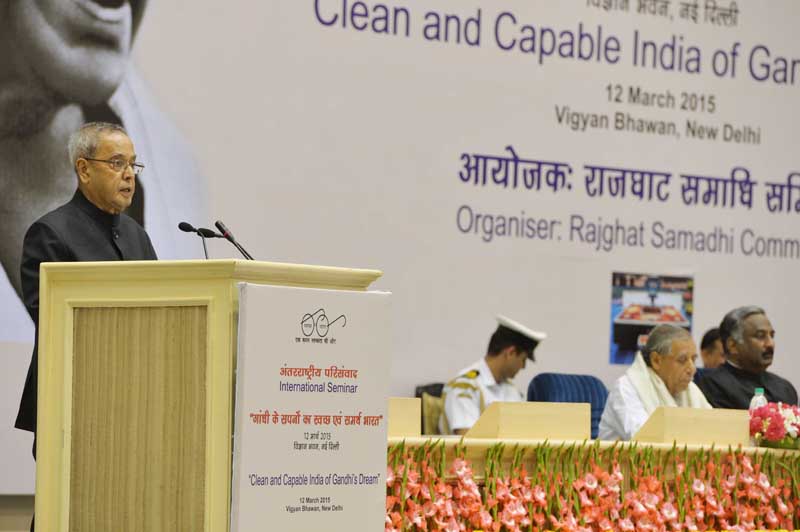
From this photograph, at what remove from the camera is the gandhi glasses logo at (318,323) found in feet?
8.01

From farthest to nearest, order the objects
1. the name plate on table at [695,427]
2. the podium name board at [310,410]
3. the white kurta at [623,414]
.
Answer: the white kurta at [623,414]
the name plate on table at [695,427]
the podium name board at [310,410]

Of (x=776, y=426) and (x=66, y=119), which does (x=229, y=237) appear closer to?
(x=776, y=426)

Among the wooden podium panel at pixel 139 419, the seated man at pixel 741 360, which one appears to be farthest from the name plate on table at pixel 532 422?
the seated man at pixel 741 360

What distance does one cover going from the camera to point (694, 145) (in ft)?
26.0

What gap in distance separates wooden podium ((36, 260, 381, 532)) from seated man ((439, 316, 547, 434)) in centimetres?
402

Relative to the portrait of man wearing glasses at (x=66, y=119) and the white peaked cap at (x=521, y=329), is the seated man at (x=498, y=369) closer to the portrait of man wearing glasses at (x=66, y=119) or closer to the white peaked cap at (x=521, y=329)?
the white peaked cap at (x=521, y=329)

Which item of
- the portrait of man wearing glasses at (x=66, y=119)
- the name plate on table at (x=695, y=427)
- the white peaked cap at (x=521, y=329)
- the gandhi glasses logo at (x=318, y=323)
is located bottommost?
the name plate on table at (x=695, y=427)

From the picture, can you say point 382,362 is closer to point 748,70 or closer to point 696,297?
point 696,297

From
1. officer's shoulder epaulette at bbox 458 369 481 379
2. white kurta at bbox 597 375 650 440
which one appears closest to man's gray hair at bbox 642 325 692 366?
white kurta at bbox 597 375 650 440

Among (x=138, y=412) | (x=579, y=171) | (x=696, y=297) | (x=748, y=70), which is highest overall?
(x=748, y=70)

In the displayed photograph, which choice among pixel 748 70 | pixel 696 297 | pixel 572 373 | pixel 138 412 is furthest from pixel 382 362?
pixel 748 70

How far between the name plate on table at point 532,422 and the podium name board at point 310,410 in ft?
4.88

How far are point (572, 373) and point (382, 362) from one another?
5024 mm

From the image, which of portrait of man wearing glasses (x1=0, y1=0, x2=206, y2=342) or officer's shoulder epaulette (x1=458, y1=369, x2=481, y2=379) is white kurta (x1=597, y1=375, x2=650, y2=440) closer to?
officer's shoulder epaulette (x1=458, y1=369, x2=481, y2=379)
